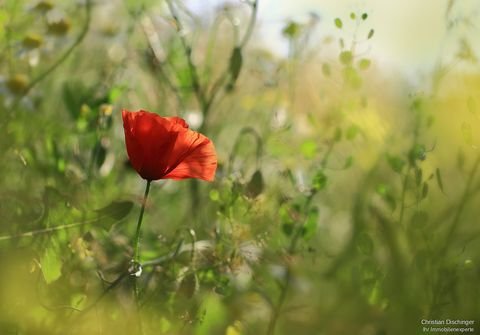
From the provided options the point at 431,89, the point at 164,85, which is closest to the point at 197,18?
the point at 164,85

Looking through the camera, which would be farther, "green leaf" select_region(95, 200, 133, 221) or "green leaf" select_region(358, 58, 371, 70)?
"green leaf" select_region(358, 58, 371, 70)

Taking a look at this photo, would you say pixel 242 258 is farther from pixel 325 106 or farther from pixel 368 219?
pixel 325 106

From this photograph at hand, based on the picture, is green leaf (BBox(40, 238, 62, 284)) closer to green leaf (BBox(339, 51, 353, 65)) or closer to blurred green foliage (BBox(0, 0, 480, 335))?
blurred green foliage (BBox(0, 0, 480, 335))

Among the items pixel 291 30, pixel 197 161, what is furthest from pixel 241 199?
pixel 291 30

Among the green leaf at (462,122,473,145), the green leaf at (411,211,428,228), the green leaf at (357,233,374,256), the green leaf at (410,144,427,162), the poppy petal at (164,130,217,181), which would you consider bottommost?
the green leaf at (357,233,374,256)

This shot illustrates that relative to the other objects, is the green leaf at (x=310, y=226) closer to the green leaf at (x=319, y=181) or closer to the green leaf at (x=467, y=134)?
the green leaf at (x=319, y=181)

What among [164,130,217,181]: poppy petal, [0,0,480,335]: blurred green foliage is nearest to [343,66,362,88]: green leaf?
[0,0,480,335]: blurred green foliage

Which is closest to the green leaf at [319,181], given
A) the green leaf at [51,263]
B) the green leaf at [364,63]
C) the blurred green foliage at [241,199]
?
the blurred green foliage at [241,199]
